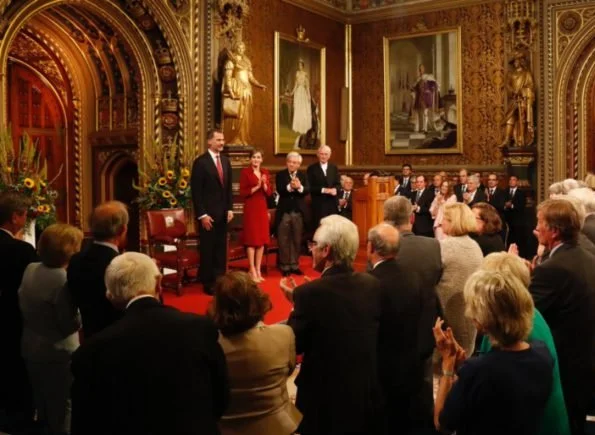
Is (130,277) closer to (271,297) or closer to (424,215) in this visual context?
(271,297)

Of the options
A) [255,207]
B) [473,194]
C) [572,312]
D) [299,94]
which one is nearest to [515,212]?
[473,194]

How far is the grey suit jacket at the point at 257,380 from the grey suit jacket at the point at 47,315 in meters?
1.20

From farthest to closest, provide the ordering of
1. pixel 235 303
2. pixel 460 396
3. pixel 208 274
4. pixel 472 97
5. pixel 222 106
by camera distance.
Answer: pixel 472 97, pixel 222 106, pixel 208 274, pixel 235 303, pixel 460 396

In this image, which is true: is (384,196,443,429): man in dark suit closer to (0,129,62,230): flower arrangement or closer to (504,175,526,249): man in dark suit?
(0,129,62,230): flower arrangement

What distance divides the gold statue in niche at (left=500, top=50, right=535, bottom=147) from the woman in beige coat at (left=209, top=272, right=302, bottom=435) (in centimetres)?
1021

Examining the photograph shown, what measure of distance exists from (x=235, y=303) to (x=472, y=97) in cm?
1107

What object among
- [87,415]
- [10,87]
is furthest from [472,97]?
[87,415]

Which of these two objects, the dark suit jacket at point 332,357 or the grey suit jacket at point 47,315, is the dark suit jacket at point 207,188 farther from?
the dark suit jacket at point 332,357

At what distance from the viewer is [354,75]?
1391 centimetres

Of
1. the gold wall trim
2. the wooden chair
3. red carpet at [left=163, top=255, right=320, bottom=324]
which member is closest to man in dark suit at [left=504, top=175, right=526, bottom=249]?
the gold wall trim

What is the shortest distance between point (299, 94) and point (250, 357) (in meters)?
10.3

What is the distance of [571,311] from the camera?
3232 millimetres

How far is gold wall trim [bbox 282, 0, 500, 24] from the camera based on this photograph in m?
12.8

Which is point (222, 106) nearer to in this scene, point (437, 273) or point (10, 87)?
point (10, 87)
